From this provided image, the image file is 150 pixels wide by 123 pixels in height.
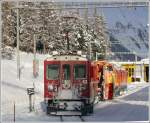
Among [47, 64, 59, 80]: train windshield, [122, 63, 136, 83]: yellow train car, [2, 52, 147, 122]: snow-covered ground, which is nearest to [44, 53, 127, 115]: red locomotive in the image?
[47, 64, 59, 80]: train windshield

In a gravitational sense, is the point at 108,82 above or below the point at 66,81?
below

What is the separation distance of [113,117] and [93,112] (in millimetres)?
2084

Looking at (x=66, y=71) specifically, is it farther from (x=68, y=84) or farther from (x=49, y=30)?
(x=49, y=30)

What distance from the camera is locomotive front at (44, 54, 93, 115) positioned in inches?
874

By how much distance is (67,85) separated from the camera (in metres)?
22.7

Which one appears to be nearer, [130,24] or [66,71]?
[66,71]

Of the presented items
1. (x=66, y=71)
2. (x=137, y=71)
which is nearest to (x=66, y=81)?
(x=66, y=71)

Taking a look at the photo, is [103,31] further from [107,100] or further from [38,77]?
[107,100]

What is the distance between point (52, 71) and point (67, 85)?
1.02 metres

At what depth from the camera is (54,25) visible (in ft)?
127

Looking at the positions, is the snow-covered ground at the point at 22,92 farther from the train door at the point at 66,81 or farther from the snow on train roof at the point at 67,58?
the snow on train roof at the point at 67,58

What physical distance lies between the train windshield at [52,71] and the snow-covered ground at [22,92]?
52.5 inches

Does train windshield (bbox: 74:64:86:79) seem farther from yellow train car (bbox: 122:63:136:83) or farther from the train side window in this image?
yellow train car (bbox: 122:63:136:83)

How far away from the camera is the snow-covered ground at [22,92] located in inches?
842
